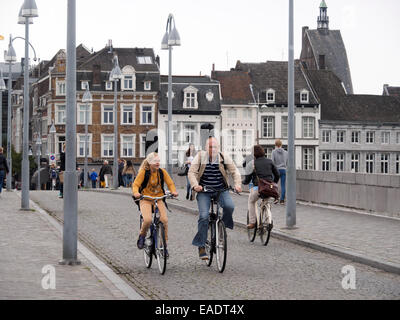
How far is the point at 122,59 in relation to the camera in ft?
262

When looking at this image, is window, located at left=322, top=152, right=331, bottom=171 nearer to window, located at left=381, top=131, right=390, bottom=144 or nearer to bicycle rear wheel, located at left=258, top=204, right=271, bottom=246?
window, located at left=381, top=131, right=390, bottom=144

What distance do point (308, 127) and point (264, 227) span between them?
67.9m

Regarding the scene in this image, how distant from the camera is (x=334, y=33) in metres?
111

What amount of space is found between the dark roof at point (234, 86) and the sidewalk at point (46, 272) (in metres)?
64.4

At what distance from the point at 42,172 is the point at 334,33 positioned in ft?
183

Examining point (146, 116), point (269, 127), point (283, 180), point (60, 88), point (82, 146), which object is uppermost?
point (60, 88)

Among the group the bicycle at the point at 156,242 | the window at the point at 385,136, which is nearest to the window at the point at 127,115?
the window at the point at 385,136

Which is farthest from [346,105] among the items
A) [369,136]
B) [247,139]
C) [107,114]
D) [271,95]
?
[107,114]

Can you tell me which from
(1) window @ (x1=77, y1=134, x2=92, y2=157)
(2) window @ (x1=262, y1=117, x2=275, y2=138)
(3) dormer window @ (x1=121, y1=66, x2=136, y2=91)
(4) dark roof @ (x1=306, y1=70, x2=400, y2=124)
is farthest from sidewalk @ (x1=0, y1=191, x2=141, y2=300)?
(4) dark roof @ (x1=306, y1=70, x2=400, y2=124)

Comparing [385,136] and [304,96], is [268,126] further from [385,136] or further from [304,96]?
[385,136]

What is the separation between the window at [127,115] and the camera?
77.1 metres

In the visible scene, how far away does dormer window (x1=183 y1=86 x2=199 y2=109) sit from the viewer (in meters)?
76.8

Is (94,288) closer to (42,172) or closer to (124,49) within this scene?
(42,172)
